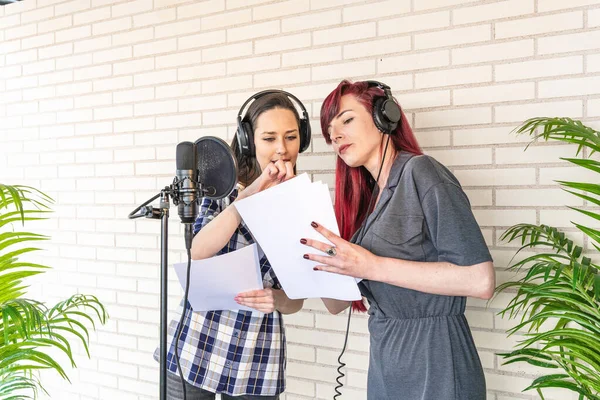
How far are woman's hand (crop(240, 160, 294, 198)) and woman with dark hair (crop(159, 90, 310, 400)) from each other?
0.13m

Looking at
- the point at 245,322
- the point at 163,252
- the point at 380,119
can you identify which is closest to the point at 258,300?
the point at 245,322

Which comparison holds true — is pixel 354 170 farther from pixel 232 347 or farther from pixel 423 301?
pixel 232 347

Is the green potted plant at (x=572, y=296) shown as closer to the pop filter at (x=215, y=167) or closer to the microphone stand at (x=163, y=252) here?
the pop filter at (x=215, y=167)

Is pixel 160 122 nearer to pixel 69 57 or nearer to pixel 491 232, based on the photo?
pixel 69 57

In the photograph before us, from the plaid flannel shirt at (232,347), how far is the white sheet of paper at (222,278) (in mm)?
76

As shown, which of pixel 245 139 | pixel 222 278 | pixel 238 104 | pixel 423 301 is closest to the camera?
pixel 423 301

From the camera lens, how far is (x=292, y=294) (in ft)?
5.75

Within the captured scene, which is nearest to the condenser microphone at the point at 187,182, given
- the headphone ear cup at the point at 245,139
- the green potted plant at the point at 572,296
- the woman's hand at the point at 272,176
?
the woman's hand at the point at 272,176

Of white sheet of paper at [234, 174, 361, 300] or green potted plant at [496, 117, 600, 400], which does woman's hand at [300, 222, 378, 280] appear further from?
green potted plant at [496, 117, 600, 400]

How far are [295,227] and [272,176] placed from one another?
192 mm

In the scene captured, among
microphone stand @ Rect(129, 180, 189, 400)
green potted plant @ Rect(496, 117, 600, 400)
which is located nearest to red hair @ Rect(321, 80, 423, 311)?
green potted plant @ Rect(496, 117, 600, 400)

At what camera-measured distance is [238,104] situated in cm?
267

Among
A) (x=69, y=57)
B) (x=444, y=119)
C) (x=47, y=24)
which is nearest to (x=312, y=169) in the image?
(x=444, y=119)

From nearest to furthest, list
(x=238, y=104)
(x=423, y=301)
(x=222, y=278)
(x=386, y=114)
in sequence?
(x=423, y=301) → (x=386, y=114) → (x=222, y=278) → (x=238, y=104)
